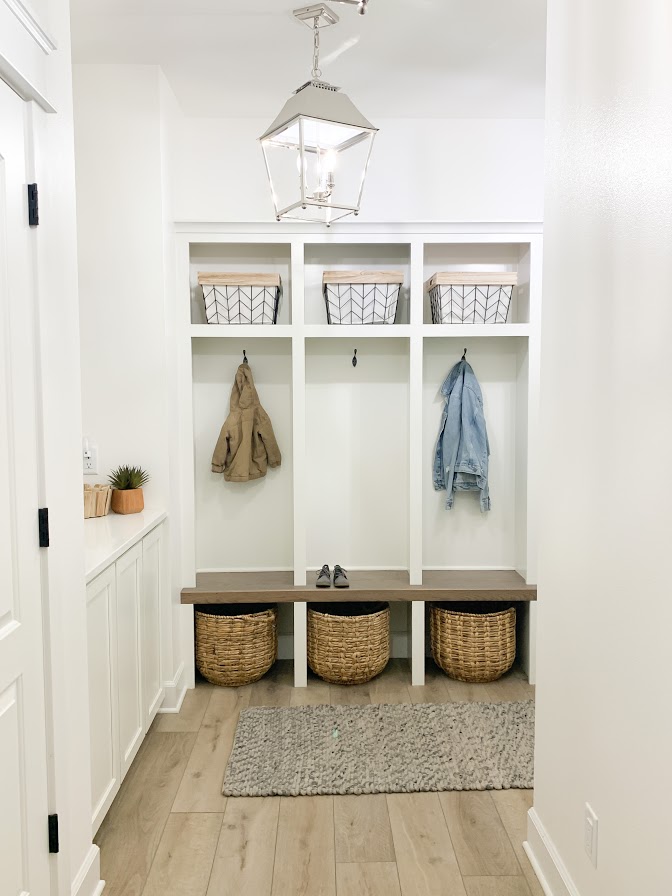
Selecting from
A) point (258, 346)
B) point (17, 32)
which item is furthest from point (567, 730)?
point (258, 346)

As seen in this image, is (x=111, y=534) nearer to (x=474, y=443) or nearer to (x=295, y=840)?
(x=295, y=840)

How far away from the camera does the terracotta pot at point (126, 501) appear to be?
3006 mm

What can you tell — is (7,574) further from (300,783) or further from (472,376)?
(472,376)

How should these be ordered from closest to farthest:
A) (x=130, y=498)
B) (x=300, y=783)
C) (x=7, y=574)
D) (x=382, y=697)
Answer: (x=7, y=574) < (x=300, y=783) < (x=130, y=498) < (x=382, y=697)

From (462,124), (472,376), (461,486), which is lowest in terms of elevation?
(461,486)

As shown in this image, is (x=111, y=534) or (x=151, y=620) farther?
(x=151, y=620)

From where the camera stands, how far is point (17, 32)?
1.52 meters

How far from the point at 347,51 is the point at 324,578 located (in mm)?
2353

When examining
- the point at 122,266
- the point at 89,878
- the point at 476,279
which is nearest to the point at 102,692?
the point at 89,878

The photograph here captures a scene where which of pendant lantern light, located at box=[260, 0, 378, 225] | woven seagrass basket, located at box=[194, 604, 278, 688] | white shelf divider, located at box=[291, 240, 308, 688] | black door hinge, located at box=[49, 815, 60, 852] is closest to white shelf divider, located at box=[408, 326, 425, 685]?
white shelf divider, located at box=[291, 240, 308, 688]

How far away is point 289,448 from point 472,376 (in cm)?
103

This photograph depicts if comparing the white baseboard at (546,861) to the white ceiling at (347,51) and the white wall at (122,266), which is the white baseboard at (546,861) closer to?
the white wall at (122,266)

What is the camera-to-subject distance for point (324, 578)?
139 inches

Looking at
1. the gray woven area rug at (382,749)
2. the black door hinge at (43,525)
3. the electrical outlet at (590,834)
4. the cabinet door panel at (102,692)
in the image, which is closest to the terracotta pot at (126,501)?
the cabinet door panel at (102,692)
